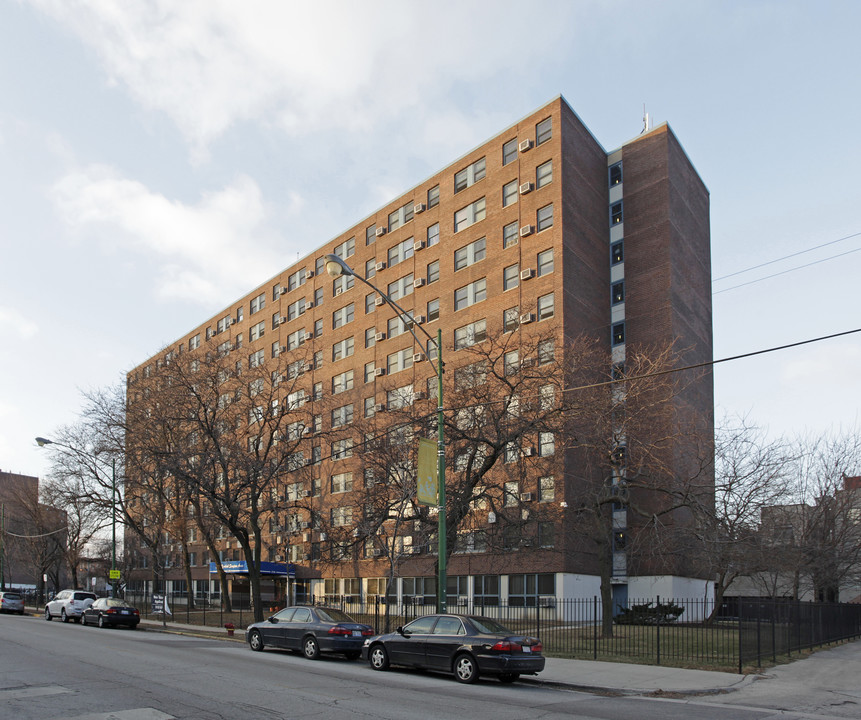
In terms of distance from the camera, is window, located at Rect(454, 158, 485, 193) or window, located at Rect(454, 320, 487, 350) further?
window, located at Rect(454, 158, 485, 193)

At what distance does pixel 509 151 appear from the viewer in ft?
158

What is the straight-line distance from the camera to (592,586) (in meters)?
42.9

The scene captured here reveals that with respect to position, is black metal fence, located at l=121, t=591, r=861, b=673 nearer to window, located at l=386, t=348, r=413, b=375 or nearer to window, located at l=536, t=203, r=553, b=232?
window, located at l=536, t=203, r=553, b=232

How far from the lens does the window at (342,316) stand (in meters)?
59.6

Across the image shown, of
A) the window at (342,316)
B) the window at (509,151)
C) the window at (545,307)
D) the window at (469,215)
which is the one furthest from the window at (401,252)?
the window at (545,307)

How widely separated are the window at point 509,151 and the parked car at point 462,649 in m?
36.0

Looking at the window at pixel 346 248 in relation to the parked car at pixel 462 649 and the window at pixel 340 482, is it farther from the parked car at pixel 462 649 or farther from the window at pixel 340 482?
the parked car at pixel 462 649

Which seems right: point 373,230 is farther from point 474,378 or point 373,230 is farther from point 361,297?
point 474,378

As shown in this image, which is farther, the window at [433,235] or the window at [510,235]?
the window at [433,235]

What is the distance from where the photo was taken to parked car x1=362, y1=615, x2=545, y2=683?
617 inches

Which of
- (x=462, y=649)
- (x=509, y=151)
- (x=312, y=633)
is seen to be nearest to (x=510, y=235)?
(x=509, y=151)

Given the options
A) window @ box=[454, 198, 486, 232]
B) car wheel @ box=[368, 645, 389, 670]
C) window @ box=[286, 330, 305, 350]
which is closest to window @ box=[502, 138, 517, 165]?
window @ box=[454, 198, 486, 232]

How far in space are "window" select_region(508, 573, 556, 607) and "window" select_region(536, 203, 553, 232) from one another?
19.7 m

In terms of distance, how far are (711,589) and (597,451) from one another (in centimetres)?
2775
